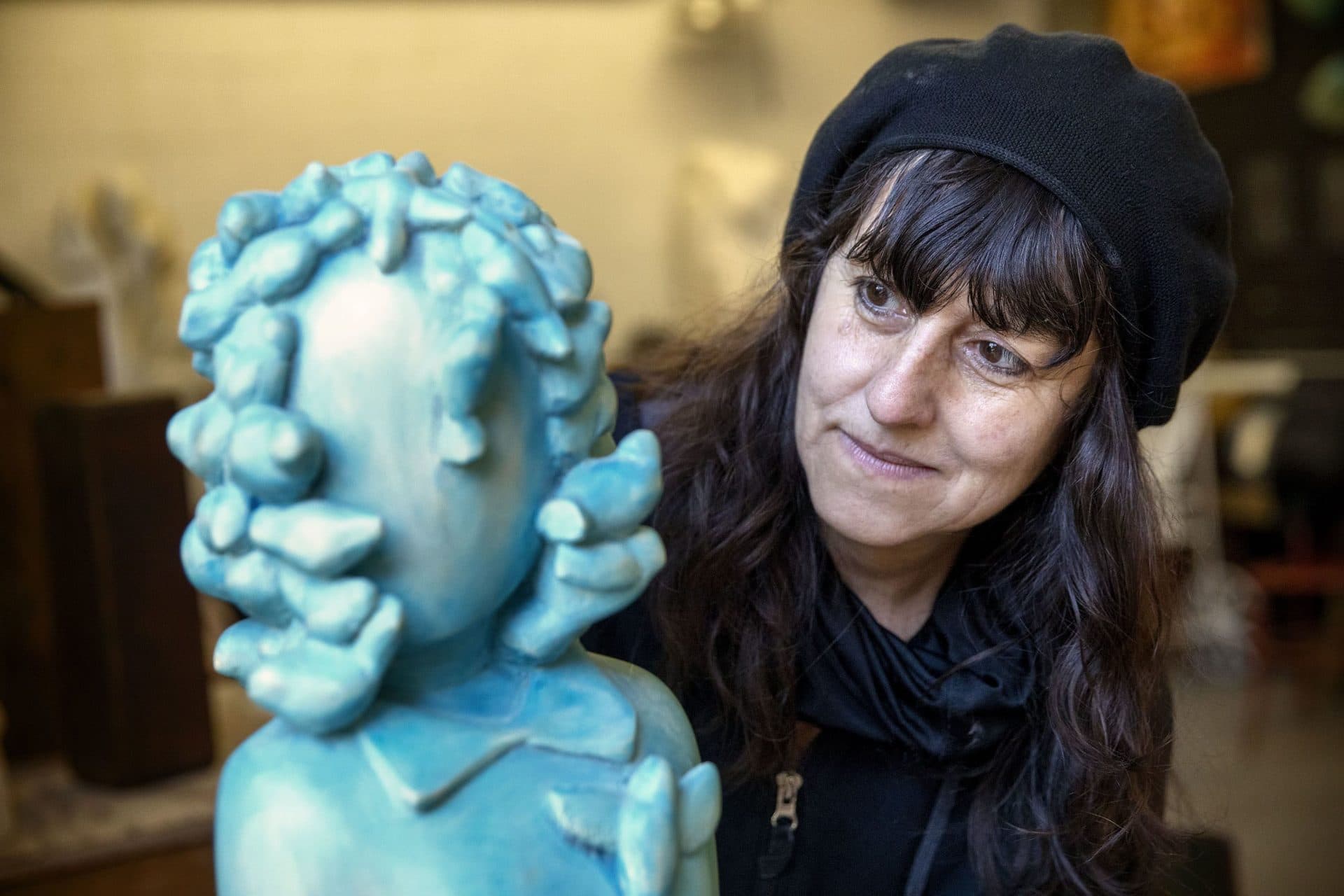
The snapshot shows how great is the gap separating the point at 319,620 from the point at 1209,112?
5.53 metres

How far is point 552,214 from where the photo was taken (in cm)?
438

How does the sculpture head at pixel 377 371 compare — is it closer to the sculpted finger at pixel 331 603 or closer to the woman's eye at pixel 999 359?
the sculpted finger at pixel 331 603

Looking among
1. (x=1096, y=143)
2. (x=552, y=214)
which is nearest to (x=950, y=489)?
(x=1096, y=143)

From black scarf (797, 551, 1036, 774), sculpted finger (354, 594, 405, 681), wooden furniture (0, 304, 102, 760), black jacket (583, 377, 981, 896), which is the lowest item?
wooden furniture (0, 304, 102, 760)

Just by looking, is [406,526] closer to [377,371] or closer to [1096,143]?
[377,371]

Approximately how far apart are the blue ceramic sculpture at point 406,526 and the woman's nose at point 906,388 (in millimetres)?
372

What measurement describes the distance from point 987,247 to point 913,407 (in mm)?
130

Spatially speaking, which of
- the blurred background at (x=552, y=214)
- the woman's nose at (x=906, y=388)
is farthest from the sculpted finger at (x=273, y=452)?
the blurred background at (x=552, y=214)

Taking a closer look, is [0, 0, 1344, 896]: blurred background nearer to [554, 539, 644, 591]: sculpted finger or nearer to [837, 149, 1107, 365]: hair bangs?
[837, 149, 1107, 365]: hair bangs

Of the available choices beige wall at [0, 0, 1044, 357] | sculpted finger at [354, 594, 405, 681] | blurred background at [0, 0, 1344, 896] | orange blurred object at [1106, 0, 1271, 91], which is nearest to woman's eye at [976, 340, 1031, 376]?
blurred background at [0, 0, 1344, 896]

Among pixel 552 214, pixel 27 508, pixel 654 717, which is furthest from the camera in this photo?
pixel 552 214

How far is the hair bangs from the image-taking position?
3.15ft

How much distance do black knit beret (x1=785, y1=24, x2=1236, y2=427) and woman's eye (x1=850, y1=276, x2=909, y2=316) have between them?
0.10 meters

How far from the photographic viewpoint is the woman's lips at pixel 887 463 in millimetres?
1016
